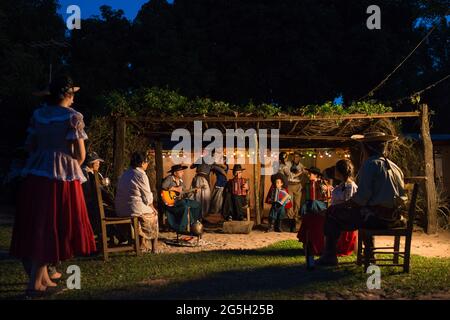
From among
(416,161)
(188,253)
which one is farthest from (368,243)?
(416,161)

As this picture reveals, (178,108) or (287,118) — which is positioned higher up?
(178,108)

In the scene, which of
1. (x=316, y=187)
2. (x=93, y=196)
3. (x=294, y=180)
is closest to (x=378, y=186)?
(x=93, y=196)

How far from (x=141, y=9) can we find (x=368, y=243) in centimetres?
2396

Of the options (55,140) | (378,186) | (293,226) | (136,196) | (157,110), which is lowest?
(293,226)

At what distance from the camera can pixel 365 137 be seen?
6207 millimetres

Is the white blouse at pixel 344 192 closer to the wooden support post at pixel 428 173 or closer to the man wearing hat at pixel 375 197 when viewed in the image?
the man wearing hat at pixel 375 197

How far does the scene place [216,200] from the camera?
1446 cm

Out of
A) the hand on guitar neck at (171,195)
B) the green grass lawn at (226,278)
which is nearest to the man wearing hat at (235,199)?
the hand on guitar neck at (171,195)

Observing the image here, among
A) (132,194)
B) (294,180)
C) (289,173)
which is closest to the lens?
(132,194)

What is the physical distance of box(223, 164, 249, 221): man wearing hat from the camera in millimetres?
13562

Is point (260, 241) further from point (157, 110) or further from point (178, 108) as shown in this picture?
point (157, 110)

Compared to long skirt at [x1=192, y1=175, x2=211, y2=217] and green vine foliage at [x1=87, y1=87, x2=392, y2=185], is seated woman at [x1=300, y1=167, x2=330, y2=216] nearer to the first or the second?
green vine foliage at [x1=87, y1=87, x2=392, y2=185]

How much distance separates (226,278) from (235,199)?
306 inches

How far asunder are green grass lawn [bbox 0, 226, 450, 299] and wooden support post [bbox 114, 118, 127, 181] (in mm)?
3583
